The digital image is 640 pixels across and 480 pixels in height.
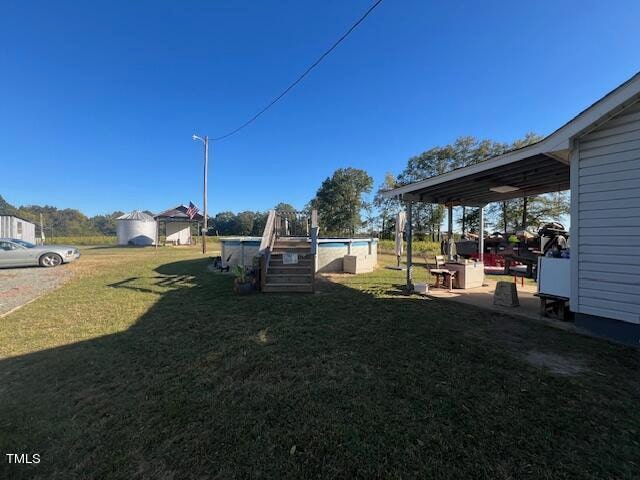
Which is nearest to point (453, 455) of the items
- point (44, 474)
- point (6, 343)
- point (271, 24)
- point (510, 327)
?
point (44, 474)

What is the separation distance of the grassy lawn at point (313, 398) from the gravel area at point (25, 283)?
78.6 inches

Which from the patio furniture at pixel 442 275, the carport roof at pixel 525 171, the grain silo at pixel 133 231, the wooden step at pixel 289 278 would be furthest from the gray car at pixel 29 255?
the grain silo at pixel 133 231

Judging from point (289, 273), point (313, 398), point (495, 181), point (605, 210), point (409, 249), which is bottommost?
point (313, 398)

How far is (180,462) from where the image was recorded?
6.25ft

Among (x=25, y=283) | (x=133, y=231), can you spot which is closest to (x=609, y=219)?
(x=25, y=283)

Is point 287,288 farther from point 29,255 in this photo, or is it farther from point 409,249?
point 29,255

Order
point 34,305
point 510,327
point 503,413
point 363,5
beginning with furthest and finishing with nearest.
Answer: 1. point 34,305
2. point 363,5
3. point 510,327
4. point 503,413

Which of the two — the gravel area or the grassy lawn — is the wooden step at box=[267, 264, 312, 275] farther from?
the gravel area

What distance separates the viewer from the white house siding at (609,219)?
3.88m

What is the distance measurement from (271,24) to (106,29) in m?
6.04

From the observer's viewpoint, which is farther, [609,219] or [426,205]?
[426,205]

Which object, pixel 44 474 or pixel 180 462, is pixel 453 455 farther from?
pixel 44 474

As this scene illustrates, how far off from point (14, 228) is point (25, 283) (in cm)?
2171

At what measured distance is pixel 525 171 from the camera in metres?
6.35
